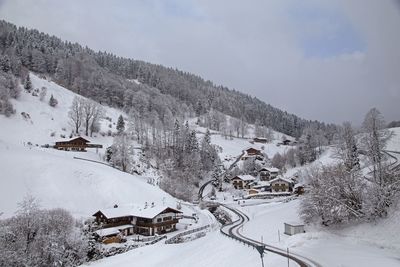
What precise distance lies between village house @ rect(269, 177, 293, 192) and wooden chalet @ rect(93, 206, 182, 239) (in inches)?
1589

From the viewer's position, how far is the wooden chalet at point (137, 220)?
48.4 m

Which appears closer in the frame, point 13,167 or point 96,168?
point 13,167

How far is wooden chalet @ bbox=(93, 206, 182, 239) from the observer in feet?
159

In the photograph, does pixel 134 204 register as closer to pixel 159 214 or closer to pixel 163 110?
pixel 159 214

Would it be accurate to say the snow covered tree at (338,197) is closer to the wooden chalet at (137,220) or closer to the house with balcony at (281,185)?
the wooden chalet at (137,220)

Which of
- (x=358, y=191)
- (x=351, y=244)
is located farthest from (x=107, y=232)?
(x=358, y=191)

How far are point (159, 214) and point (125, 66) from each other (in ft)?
515

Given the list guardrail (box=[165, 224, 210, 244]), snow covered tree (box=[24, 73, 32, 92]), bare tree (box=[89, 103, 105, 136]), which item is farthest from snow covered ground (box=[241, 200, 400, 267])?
snow covered tree (box=[24, 73, 32, 92])

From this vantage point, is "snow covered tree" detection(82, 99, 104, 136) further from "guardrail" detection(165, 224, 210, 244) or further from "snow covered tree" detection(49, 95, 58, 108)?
"guardrail" detection(165, 224, 210, 244)

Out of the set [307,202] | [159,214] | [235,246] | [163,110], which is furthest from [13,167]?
[163,110]

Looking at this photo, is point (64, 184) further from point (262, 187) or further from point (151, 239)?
point (262, 187)

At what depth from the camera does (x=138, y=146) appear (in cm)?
9575

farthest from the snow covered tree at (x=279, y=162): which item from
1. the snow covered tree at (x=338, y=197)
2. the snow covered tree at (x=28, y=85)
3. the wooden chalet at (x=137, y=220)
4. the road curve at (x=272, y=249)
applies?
the snow covered tree at (x=28, y=85)

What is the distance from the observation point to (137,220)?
50938 mm
